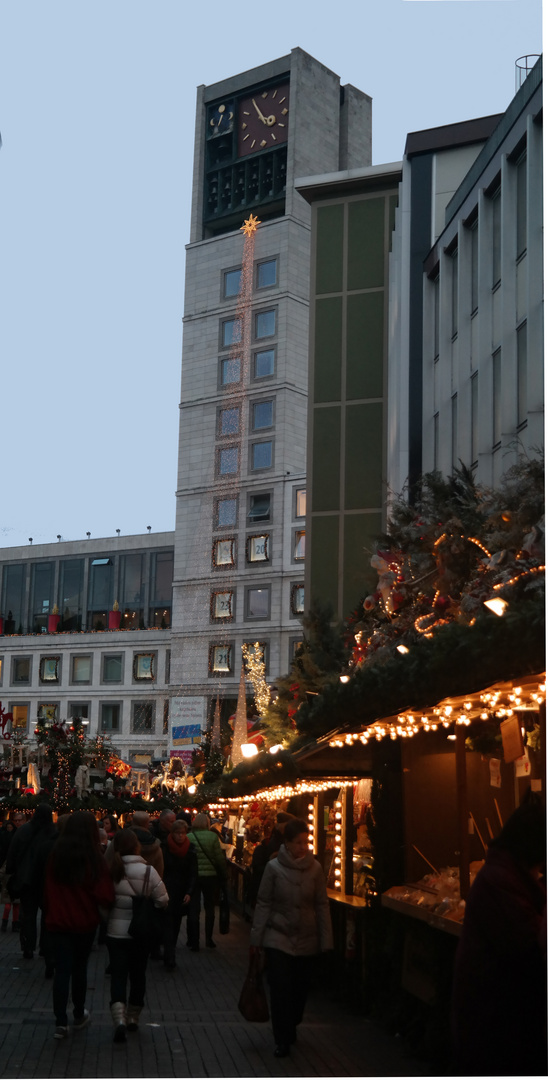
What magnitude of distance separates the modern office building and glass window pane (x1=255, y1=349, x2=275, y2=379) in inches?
617

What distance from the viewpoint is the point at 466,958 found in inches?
221

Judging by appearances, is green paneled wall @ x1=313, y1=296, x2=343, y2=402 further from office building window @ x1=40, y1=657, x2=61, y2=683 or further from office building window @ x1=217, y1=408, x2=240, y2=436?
office building window @ x1=40, y1=657, x2=61, y2=683

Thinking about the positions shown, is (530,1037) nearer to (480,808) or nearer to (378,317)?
(480,808)

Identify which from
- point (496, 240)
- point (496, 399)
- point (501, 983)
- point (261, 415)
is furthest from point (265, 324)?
point (501, 983)

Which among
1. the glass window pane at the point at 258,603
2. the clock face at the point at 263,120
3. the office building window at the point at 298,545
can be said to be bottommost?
the glass window pane at the point at 258,603

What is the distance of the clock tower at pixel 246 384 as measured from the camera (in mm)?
74688

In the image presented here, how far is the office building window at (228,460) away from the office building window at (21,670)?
23156 millimetres

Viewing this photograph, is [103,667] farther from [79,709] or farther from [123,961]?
[123,961]

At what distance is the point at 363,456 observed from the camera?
33375 millimetres

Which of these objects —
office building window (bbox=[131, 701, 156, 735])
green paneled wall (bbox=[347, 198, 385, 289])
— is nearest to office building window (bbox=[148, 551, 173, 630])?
office building window (bbox=[131, 701, 156, 735])

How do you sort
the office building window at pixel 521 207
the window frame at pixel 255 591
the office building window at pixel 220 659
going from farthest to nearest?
1. the office building window at pixel 220 659
2. the window frame at pixel 255 591
3. the office building window at pixel 521 207

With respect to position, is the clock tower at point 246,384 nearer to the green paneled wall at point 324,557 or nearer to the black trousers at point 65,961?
the green paneled wall at point 324,557

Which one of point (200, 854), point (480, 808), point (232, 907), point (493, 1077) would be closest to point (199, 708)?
point (232, 907)

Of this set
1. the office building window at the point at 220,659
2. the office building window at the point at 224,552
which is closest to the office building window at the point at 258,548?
the office building window at the point at 224,552
